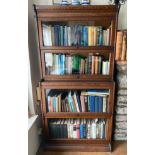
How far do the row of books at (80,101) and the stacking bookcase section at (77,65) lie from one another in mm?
197

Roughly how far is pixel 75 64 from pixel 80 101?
1.39 feet

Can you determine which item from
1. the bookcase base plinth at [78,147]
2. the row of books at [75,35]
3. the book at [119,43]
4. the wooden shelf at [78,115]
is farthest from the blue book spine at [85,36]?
the bookcase base plinth at [78,147]

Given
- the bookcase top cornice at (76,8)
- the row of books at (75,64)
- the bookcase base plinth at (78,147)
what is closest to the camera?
the bookcase top cornice at (76,8)

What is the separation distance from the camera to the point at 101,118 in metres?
2.00

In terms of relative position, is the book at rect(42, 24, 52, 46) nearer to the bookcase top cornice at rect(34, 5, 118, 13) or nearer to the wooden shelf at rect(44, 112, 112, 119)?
the bookcase top cornice at rect(34, 5, 118, 13)

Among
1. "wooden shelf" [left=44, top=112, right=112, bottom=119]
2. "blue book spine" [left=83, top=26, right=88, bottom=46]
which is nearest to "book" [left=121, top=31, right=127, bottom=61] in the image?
"blue book spine" [left=83, top=26, right=88, bottom=46]

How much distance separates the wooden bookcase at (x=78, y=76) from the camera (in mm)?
1653

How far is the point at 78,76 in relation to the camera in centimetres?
183

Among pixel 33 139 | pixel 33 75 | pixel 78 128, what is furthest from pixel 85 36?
pixel 33 139

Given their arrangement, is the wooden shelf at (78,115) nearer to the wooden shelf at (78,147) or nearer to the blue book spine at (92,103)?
the blue book spine at (92,103)

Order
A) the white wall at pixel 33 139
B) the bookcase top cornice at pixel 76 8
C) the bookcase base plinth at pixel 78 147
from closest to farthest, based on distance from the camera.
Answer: the bookcase top cornice at pixel 76 8, the white wall at pixel 33 139, the bookcase base plinth at pixel 78 147
